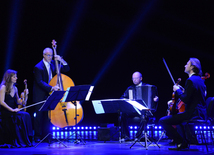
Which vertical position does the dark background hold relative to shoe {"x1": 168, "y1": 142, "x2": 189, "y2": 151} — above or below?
above

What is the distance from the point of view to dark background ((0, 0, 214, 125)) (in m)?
6.79

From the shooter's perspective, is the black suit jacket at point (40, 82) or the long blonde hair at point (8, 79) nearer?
the long blonde hair at point (8, 79)

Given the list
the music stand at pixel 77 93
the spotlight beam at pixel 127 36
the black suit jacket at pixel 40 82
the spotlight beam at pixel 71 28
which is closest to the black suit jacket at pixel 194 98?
the music stand at pixel 77 93

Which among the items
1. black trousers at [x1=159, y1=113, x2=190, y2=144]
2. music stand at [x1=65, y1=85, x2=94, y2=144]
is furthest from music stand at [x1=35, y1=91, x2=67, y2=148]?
black trousers at [x1=159, y1=113, x2=190, y2=144]

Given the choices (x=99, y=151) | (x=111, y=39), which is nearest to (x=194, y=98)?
(x=99, y=151)

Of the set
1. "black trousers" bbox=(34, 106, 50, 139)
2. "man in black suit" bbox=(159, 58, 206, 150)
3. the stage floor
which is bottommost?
the stage floor

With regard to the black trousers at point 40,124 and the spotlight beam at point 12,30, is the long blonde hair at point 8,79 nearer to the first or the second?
the black trousers at point 40,124

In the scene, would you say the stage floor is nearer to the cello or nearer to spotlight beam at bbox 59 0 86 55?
the cello

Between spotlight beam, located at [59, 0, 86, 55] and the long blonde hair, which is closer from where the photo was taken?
the long blonde hair

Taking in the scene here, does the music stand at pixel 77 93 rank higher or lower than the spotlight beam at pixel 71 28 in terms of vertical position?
lower

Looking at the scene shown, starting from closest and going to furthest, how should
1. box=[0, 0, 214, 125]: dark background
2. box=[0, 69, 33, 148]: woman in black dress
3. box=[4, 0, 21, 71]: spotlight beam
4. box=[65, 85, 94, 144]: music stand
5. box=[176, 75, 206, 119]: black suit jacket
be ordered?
box=[176, 75, 206, 119]: black suit jacket → box=[65, 85, 94, 144]: music stand → box=[0, 69, 33, 148]: woman in black dress → box=[0, 0, 214, 125]: dark background → box=[4, 0, 21, 71]: spotlight beam

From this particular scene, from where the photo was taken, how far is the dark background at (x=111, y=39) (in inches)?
267

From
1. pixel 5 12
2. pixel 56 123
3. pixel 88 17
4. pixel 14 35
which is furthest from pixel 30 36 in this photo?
pixel 56 123

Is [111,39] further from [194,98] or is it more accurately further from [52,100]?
[194,98]
